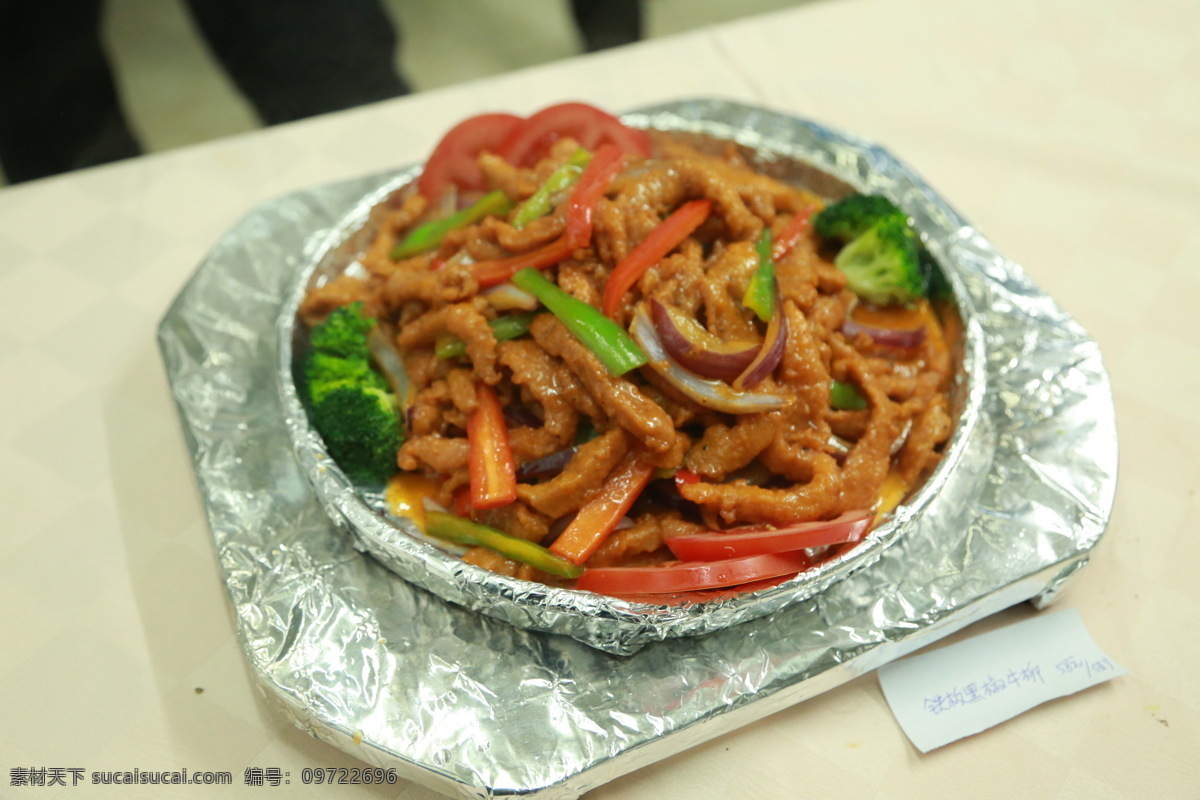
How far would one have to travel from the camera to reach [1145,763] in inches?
87.4

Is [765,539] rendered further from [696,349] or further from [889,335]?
[889,335]

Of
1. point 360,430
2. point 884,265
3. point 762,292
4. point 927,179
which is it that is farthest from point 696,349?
point 927,179

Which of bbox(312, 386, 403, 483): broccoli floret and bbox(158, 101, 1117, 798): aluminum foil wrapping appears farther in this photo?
bbox(312, 386, 403, 483): broccoli floret

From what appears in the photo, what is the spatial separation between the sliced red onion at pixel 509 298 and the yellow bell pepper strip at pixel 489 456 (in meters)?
0.24

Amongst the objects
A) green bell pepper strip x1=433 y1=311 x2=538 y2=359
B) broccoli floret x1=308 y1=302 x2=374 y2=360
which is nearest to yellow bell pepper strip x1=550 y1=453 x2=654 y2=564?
green bell pepper strip x1=433 y1=311 x2=538 y2=359

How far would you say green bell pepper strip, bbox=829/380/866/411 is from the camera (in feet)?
8.13

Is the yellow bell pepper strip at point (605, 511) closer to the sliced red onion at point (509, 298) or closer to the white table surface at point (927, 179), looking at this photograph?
the sliced red onion at point (509, 298)

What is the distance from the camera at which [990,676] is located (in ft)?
7.74

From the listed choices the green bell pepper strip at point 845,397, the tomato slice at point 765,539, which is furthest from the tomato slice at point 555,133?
the tomato slice at point 765,539

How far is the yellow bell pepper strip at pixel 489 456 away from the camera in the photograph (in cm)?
227

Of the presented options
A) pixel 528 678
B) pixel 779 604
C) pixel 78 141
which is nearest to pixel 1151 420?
pixel 779 604

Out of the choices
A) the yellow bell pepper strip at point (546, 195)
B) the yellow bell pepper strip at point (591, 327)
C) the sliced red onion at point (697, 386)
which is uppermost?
the yellow bell pepper strip at point (546, 195)

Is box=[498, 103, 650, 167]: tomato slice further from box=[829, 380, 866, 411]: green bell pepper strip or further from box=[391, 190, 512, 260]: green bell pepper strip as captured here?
box=[829, 380, 866, 411]: green bell pepper strip

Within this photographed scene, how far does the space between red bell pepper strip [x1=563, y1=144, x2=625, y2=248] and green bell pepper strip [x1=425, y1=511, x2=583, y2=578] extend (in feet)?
2.80
